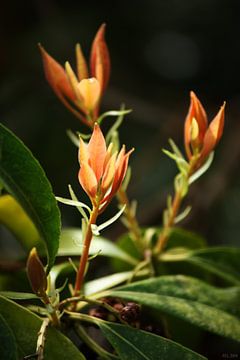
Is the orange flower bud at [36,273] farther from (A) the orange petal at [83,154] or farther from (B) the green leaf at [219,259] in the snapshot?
(B) the green leaf at [219,259]

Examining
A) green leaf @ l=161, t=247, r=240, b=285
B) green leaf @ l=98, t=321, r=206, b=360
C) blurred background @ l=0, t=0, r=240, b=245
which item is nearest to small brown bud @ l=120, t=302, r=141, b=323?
green leaf @ l=98, t=321, r=206, b=360

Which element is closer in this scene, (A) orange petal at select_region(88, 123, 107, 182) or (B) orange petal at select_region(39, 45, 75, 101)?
(A) orange petal at select_region(88, 123, 107, 182)

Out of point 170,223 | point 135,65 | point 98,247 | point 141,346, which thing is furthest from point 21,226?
point 135,65

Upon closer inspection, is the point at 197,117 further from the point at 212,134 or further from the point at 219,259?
the point at 219,259

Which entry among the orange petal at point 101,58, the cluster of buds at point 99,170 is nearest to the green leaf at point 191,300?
the cluster of buds at point 99,170

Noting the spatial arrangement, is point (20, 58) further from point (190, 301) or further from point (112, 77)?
point (190, 301)

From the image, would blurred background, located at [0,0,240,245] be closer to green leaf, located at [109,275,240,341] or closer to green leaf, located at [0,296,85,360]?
green leaf, located at [109,275,240,341]
